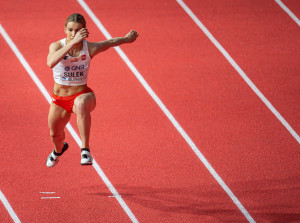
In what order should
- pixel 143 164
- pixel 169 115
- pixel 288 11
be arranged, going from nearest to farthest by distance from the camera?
1. pixel 143 164
2. pixel 169 115
3. pixel 288 11

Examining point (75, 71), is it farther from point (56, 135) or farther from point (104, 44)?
point (56, 135)

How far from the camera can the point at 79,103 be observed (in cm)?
622

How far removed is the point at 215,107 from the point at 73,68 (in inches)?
147

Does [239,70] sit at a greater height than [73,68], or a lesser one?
greater

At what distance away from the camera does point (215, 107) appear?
9461 millimetres

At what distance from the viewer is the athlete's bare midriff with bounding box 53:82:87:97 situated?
254 inches

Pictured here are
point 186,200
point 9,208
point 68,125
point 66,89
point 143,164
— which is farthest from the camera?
point 68,125

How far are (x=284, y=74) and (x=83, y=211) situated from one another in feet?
15.0

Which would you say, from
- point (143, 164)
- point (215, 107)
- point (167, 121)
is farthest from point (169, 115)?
point (143, 164)

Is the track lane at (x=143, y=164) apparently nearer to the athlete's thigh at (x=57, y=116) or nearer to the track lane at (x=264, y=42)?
the athlete's thigh at (x=57, y=116)

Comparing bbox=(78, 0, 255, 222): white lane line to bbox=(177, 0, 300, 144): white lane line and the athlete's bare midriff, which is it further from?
the athlete's bare midriff

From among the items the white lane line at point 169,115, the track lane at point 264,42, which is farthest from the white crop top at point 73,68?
the track lane at point 264,42

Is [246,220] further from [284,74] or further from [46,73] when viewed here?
[46,73]

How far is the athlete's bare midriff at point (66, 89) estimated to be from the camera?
6.45 m
